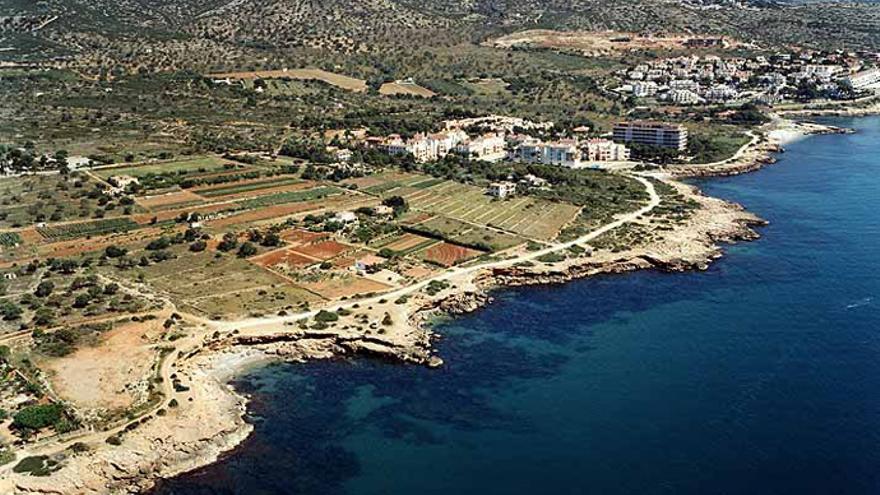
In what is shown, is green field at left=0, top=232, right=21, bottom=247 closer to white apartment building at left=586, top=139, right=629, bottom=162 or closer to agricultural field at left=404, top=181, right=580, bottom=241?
agricultural field at left=404, top=181, right=580, bottom=241

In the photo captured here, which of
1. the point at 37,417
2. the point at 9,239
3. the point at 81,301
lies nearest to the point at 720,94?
the point at 9,239

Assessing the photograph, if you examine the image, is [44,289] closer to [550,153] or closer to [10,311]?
[10,311]

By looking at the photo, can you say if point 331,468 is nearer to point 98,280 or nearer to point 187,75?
point 98,280

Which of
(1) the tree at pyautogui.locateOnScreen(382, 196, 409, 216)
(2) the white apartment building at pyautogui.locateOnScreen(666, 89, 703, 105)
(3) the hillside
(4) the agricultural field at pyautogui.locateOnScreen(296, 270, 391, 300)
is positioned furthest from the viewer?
(2) the white apartment building at pyautogui.locateOnScreen(666, 89, 703, 105)

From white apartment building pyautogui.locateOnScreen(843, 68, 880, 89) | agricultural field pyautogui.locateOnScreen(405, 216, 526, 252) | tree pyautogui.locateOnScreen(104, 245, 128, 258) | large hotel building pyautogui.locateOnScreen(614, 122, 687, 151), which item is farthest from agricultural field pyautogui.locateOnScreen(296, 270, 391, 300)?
white apartment building pyautogui.locateOnScreen(843, 68, 880, 89)

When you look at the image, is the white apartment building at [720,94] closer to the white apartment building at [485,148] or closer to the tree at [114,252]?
the white apartment building at [485,148]

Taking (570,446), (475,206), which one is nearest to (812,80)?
(475,206)

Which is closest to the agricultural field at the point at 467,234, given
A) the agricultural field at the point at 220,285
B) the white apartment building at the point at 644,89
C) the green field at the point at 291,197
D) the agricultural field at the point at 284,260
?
the agricultural field at the point at 284,260
